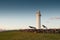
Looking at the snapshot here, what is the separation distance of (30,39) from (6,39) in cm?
538

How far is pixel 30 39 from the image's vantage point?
1362 inches

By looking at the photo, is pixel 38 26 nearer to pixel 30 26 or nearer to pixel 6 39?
pixel 30 26

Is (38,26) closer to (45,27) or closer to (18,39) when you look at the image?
(45,27)

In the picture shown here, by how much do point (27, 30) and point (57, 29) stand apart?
9.17m

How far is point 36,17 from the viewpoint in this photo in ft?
184

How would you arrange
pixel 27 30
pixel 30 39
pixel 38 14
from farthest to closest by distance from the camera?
pixel 38 14, pixel 27 30, pixel 30 39

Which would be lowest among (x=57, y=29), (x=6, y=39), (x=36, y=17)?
(x=6, y=39)

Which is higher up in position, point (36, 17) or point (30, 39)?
point (36, 17)

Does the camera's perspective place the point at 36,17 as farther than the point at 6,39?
Yes

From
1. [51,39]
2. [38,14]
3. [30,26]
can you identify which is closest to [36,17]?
[38,14]

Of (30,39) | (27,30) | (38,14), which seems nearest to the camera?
(30,39)

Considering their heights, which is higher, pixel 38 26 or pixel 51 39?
pixel 38 26

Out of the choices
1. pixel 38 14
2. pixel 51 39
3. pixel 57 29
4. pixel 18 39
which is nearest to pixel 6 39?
pixel 18 39

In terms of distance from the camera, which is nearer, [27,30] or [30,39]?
[30,39]
